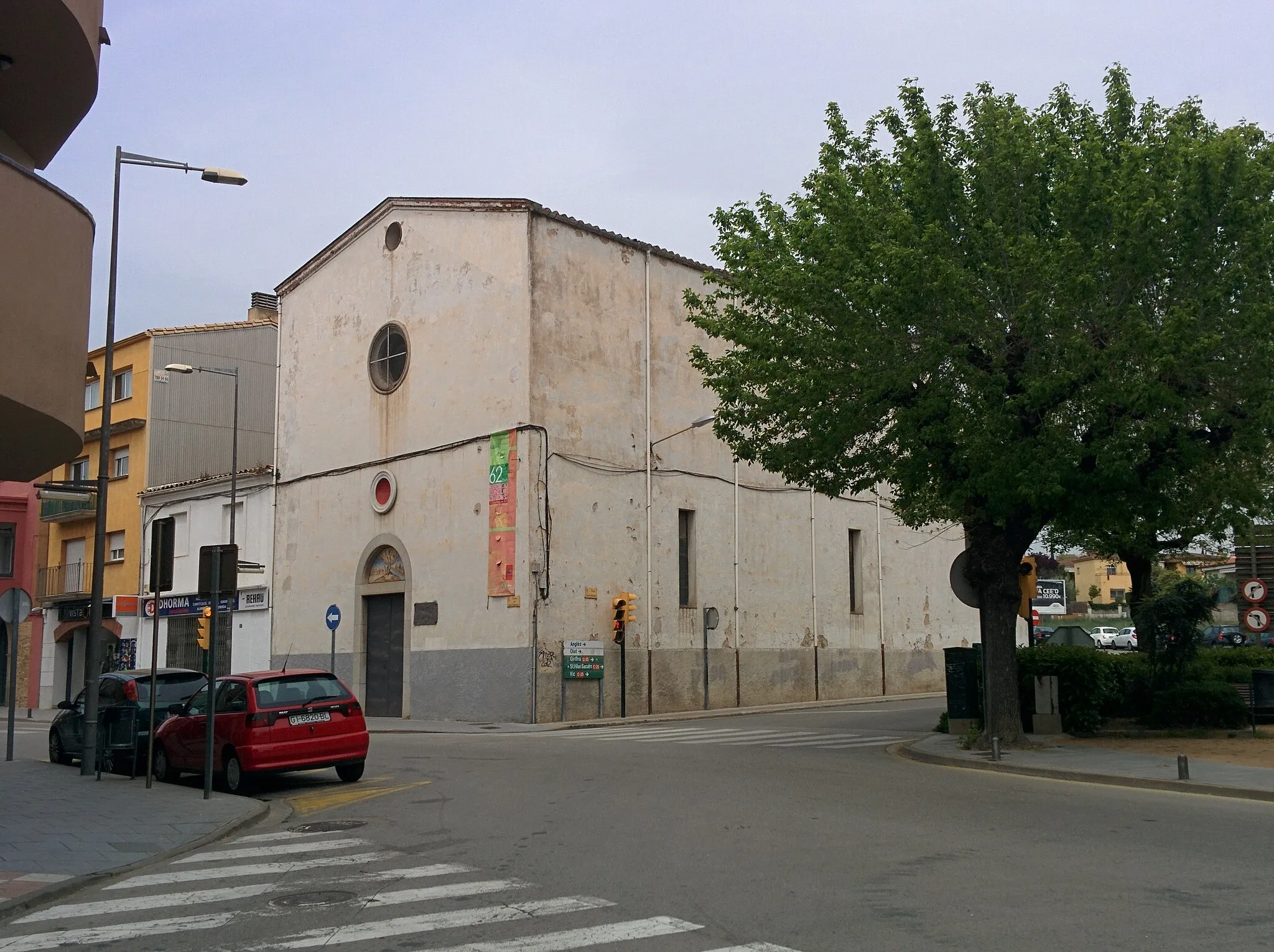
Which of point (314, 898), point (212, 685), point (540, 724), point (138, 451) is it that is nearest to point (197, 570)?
point (138, 451)

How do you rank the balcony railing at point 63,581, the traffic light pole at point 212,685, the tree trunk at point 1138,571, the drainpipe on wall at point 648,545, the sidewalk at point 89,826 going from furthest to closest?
the balcony railing at point 63,581 < the drainpipe on wall at point 648,545 < the tree trunk at point 1138,571 < the traffic light pole at point 212,685 < the sidewalk at point 89,826

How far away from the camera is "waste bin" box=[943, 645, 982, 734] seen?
1986cm

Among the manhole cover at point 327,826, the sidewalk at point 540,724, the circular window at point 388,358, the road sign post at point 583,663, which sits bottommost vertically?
the sidewalk at point 540,724

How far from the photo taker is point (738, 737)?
22.2 meters

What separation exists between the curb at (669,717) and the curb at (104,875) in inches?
520

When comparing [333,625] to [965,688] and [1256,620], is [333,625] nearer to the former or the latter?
[965,688]

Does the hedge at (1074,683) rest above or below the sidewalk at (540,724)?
above

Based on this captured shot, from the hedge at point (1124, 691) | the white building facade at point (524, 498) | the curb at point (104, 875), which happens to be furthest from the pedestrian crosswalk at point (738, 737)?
the curb at point (104, 875)

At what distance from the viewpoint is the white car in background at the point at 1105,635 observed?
6538cm

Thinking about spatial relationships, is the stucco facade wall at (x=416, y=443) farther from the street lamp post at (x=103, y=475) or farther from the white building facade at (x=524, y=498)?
the street lamp post at (x=103, y=475)

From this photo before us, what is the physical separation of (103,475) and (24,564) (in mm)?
32579

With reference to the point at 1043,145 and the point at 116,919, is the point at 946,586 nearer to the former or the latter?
the point at 1043,145

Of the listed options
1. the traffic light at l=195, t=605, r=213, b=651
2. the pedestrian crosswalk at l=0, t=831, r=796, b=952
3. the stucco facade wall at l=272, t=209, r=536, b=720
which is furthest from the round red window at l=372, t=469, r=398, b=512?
the pedestrian crosswalk at l=0, t=831, r=796, b=952

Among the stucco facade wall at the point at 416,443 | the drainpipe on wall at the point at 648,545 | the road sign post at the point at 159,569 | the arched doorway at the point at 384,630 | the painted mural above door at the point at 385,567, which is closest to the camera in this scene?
the road sign post at the point at 159,569
